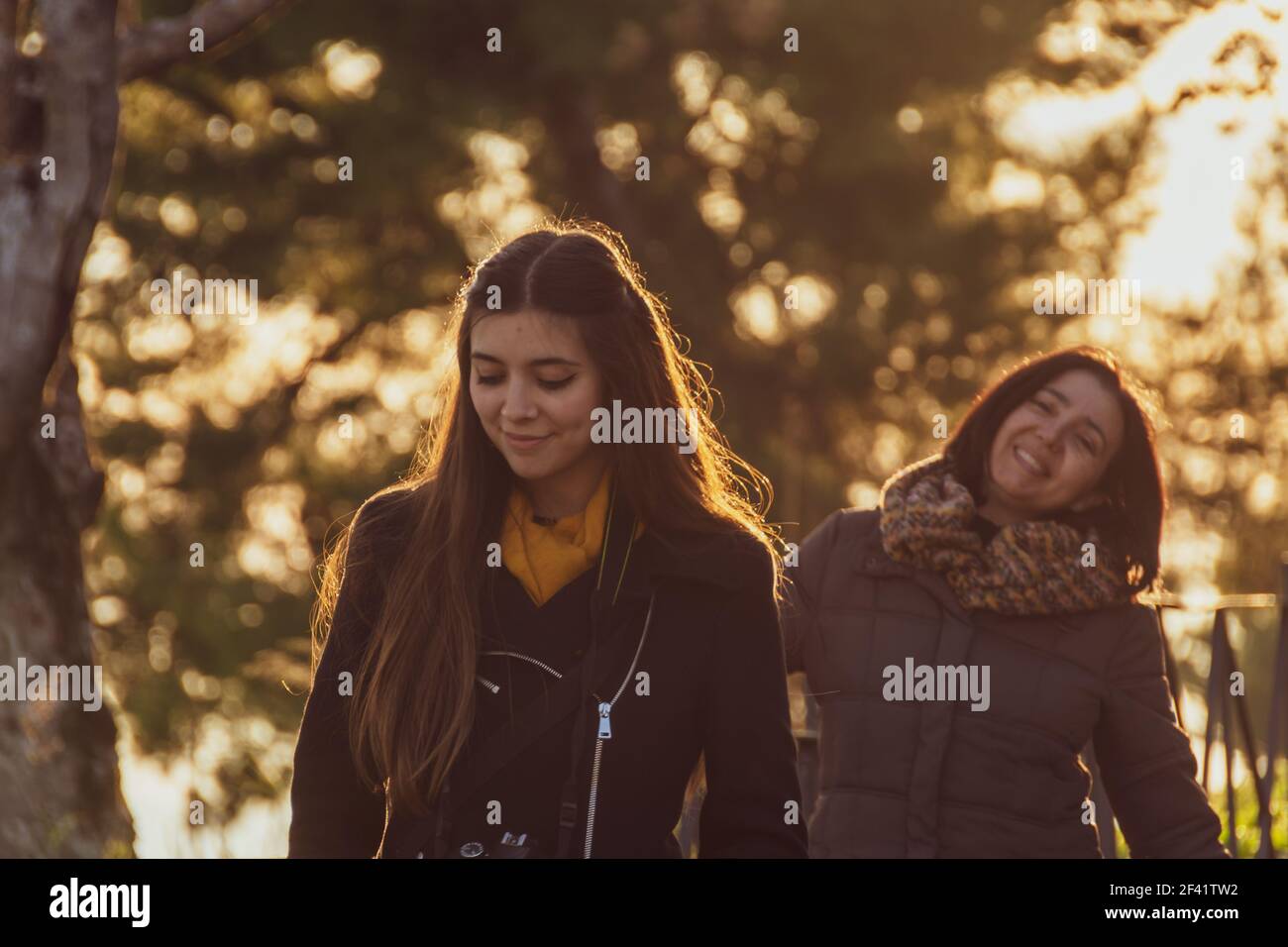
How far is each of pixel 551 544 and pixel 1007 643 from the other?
61.3 inches

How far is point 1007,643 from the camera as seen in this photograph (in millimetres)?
3734

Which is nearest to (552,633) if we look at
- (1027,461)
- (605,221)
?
(1027,461)

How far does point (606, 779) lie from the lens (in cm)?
232

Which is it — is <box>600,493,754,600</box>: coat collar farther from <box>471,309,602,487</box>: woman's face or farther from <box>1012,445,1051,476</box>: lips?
<box>1012,445,1051,476</box>: lips

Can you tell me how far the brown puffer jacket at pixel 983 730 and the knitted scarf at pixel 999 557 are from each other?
5 cm

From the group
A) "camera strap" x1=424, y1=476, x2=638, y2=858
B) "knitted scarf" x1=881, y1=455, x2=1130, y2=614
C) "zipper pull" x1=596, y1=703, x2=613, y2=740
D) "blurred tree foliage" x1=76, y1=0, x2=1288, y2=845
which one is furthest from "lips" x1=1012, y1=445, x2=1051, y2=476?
"blurred tree foliage" x1=76, y1=0, x2=1288, y2=845

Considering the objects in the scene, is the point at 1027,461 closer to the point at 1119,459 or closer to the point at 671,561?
the point at 1119,459

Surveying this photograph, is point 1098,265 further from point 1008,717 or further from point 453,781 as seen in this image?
point 453,781

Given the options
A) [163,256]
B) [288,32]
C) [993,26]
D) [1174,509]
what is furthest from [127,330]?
[1174,509]

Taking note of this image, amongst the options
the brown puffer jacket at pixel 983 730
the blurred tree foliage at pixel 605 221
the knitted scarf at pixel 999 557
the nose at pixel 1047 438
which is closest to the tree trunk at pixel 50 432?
the brown puffer jacket at pixel 983 730

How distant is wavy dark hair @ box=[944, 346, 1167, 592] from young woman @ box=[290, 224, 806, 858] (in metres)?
1.49

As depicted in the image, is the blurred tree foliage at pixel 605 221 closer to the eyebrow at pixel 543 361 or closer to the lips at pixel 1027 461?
the lips at pixel 1027 461

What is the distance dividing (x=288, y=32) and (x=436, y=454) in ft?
23.5

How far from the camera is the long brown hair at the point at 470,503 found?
2.36m
